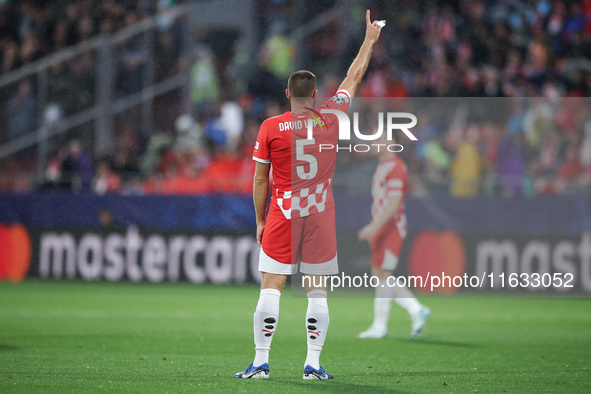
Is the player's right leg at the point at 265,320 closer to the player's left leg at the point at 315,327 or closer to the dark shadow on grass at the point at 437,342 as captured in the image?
the player's left leg at the point at 315,327

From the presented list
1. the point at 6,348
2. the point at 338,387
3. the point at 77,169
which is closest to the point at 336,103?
the point at 338,387

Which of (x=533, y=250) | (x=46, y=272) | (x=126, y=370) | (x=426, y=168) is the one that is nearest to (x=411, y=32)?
(x=426, y=168)

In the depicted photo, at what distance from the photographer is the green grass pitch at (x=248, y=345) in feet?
22.4

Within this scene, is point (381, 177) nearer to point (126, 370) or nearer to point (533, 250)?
point (126, 370)

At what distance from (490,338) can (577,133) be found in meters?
5.68

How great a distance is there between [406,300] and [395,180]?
1.26 metres

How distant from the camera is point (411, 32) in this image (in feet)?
66.4

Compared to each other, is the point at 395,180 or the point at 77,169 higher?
the point at 77,169

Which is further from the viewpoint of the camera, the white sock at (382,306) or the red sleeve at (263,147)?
the white sock at (382,306)

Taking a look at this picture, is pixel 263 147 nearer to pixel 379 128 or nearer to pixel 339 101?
pixel 339 101

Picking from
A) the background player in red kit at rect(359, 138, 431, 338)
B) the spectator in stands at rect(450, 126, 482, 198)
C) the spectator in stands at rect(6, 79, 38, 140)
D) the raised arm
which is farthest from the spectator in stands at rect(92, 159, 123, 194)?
the raised arm

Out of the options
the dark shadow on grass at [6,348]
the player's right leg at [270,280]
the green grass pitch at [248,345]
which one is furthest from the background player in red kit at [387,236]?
the dark shadow on grass at [6,348]

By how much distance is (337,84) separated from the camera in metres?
18.8

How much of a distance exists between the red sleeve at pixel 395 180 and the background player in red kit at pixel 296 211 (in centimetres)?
309
